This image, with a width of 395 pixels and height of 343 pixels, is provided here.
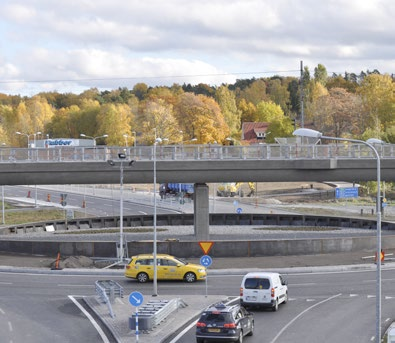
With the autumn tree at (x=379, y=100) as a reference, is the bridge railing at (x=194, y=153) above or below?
below

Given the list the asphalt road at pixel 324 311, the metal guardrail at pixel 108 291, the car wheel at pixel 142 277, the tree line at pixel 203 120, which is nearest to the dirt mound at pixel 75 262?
the car wheel at pixel 142 277

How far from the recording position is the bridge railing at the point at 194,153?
57.7 m

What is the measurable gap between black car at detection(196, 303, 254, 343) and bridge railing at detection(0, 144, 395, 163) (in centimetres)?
3168

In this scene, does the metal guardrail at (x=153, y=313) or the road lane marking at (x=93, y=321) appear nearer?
the metal guardrail at (x=153, y=313)

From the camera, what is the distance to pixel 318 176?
59.2 metres

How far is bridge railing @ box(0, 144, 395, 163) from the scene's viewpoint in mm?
57656

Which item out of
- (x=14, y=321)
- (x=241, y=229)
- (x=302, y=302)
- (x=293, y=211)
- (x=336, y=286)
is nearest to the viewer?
(x=14, y=321)

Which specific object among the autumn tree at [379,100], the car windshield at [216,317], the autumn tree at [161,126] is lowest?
the car windshield at [216,317]

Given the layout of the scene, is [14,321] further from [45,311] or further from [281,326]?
[281,326]

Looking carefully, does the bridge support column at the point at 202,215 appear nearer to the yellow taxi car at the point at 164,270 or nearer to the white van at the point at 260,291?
the yellow taxi car at the point at 164,270

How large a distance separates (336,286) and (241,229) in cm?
3048

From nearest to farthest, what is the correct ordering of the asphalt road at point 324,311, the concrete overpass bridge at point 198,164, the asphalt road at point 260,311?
the asphalt road at point 324,311 → the asphalt road at point 260,311 → the concrete overpass bridge at point 198,164

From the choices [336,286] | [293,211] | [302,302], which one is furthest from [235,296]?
[293,211]

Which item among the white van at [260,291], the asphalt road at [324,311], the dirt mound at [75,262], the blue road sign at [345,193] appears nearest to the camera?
the asphalt road at [324,311]
